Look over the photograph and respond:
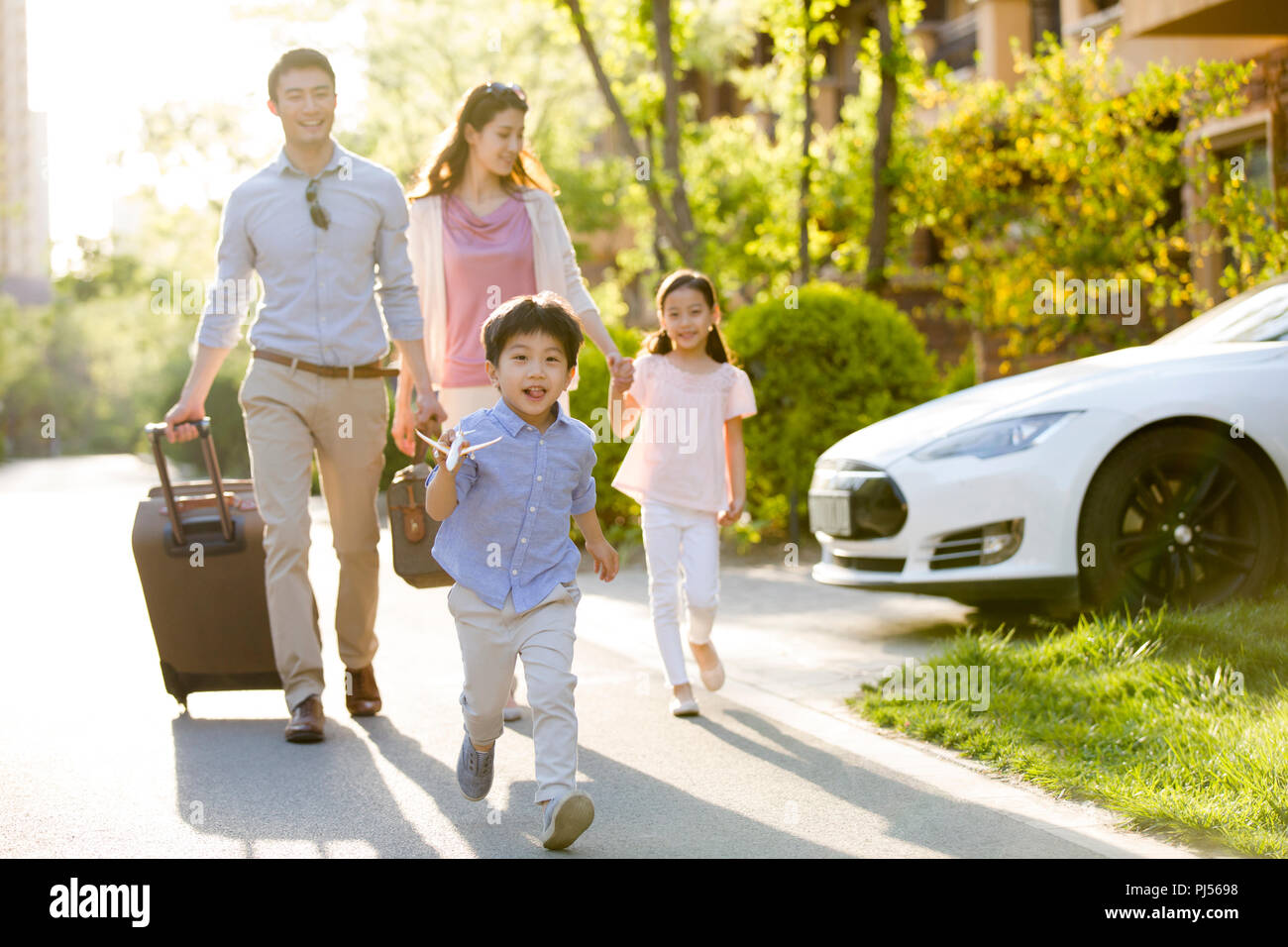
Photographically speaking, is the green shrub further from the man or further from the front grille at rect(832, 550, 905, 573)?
the man

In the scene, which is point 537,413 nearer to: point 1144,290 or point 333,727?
point 333,727

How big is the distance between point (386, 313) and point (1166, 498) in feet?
10.8

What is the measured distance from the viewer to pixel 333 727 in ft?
19.9

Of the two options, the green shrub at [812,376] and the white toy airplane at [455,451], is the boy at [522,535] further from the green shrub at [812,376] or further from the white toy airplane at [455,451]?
the green shrub at [812,376]

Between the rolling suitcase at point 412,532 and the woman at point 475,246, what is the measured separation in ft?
2.27

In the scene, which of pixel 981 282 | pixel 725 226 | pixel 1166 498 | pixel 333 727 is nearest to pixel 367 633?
pixel 333 727

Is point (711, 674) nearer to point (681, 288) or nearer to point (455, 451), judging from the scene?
point (681, 288)

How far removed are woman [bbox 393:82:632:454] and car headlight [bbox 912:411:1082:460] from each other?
67.2 inches

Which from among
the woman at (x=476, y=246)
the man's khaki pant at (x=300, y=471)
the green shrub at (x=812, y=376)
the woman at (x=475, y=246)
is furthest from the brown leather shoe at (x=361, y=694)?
the green shrub at (x=812, y=376)

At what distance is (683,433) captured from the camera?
633 centimetres

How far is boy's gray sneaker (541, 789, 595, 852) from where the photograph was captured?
4.12 metres

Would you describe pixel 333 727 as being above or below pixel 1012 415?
below

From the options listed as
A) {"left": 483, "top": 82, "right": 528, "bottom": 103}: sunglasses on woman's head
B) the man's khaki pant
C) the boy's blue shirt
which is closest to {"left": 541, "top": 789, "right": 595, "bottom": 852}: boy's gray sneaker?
the boy's blue shirt

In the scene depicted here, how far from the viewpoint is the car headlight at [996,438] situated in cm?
687
